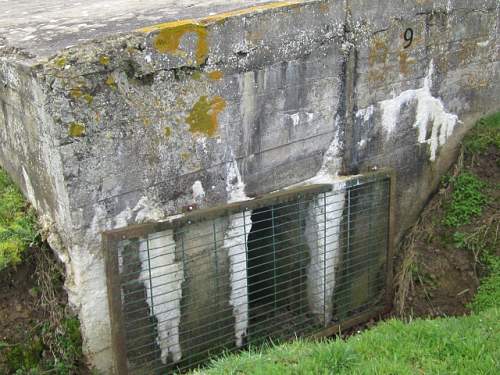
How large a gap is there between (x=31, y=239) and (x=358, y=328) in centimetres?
292

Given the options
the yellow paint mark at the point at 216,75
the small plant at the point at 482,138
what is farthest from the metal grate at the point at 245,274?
the small plant at the point at 482,138

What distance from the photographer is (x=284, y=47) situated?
4559mm

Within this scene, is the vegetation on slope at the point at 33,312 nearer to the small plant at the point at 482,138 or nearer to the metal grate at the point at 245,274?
the metal grate at the point at 245,274

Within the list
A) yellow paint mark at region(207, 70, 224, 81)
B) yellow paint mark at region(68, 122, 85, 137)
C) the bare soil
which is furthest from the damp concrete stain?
the bare soil

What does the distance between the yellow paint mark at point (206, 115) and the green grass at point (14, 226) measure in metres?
1.38

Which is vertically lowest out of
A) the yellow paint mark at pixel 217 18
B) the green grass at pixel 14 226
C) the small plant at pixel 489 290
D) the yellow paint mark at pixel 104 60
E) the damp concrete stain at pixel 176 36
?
the small plant at pixel 489 290

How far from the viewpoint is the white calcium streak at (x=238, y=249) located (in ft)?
15.5

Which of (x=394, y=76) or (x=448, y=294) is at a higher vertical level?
(x=394, y=76)

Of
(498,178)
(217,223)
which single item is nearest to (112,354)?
(217,223)

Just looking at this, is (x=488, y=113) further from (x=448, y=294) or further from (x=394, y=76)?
(x=448, y=294)

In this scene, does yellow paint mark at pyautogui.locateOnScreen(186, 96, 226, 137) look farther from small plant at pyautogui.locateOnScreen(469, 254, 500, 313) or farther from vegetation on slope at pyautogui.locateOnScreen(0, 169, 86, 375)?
small plant at pyautogui.locateOnScreen(469, 254, 500, 313)

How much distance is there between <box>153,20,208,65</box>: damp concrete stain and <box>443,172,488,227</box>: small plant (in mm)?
2915

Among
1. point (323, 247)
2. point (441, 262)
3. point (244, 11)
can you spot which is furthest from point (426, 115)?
point (244, 11)

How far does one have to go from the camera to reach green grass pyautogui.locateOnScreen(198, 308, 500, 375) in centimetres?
367
